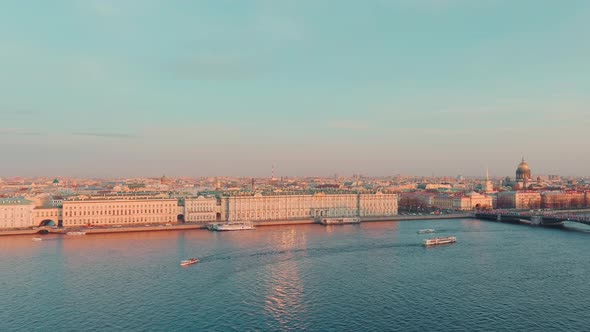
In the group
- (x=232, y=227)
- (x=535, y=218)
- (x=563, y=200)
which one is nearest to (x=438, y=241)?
(x=232, y=227)

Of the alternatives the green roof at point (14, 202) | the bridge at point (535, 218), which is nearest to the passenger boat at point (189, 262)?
the green roof at point (14, 202)

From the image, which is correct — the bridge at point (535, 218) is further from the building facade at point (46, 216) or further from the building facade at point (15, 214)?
the building facade at point (15, 214)

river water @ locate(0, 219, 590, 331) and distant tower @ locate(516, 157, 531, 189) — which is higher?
distant tower @ locate(516, 157, 531, 189)

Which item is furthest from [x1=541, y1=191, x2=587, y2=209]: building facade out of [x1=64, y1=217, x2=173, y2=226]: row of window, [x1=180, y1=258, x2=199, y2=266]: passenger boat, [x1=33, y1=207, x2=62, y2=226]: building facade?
[x1=33, y1=207, x2=62, y2=226]: building facade

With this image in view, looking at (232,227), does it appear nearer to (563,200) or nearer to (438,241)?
(438,241)

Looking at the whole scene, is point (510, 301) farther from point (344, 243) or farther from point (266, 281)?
point (344, 243)

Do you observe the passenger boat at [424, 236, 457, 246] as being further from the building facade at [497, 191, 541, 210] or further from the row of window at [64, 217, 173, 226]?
the building facade at [497, 191, 541, 210]
